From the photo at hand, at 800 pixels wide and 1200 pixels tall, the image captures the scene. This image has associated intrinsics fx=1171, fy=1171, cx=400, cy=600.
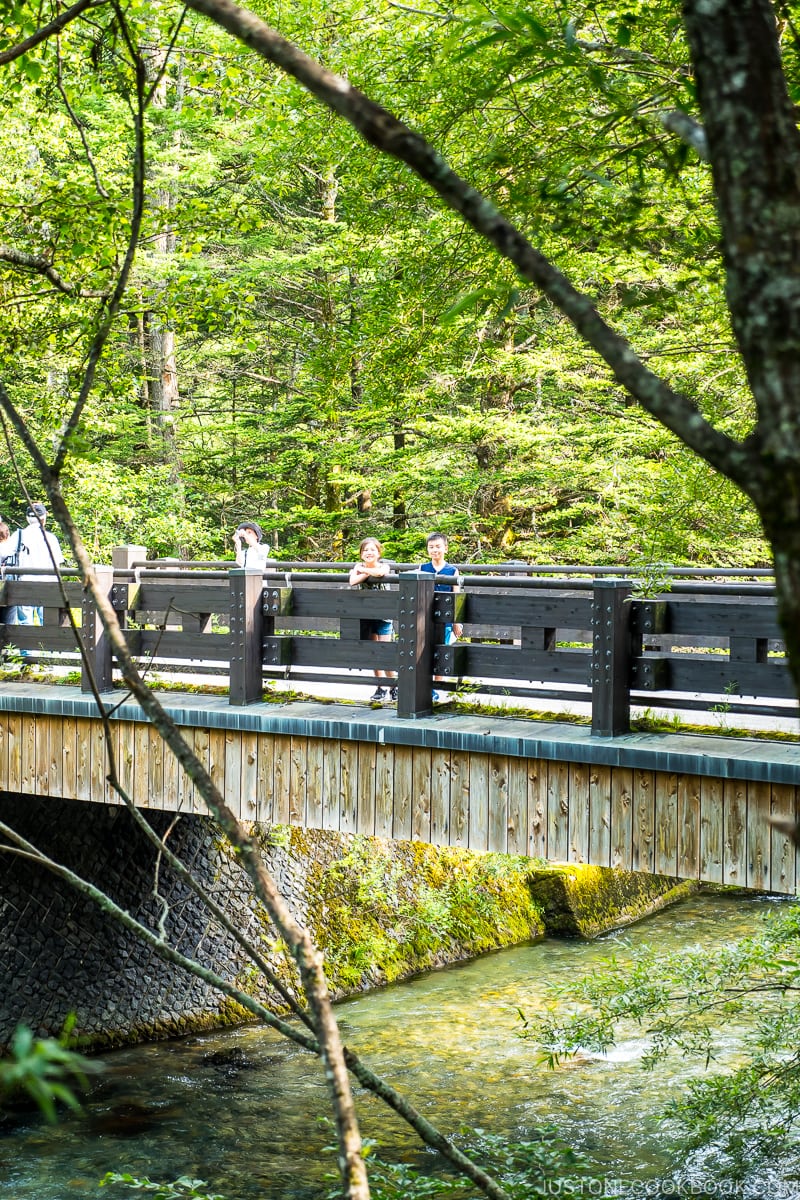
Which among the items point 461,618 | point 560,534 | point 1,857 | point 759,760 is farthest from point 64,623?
point 560,534

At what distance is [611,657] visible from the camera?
6.06 m

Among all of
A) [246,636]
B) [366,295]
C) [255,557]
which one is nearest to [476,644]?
[246,636]

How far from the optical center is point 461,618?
6844mm

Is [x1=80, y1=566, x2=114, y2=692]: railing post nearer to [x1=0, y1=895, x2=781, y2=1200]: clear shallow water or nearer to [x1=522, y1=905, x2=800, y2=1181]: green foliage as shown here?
[x1=0, y1=895, x2=781, y2=1200]: clear shallow water

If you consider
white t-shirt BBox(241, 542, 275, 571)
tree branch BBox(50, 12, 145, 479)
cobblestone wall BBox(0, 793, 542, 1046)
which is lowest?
cobblestone wall BBox(0, 793, 542, 1046)

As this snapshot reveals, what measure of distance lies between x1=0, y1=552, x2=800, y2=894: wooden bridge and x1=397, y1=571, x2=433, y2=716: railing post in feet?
0.04

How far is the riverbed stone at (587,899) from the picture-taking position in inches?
530

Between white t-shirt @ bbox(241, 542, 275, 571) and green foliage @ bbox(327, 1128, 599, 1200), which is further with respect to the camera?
white t-shirt @ bbox(241, 542, 275, 571)

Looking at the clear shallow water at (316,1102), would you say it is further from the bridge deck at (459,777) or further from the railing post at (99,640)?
the railing post at (99,640)

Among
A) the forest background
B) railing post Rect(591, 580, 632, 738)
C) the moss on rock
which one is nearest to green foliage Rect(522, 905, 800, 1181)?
railing post Rect(591, 580, 632, 738)

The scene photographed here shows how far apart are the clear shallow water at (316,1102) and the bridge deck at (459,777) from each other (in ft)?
3.39

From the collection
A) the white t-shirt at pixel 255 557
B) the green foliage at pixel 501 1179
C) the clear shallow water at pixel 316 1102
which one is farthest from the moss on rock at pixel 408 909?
the green foliage at pixel 501 1179

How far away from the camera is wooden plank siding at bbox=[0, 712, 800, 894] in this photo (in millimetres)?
5512

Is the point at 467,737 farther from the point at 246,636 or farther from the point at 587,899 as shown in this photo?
the point at 587,899
